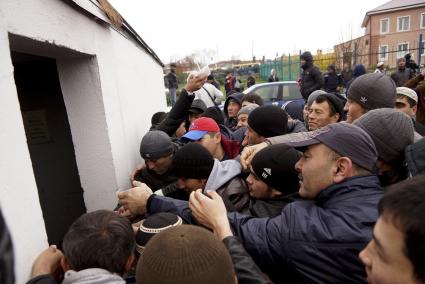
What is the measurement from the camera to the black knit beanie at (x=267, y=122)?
288 centimetres

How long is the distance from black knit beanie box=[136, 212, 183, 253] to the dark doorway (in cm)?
147

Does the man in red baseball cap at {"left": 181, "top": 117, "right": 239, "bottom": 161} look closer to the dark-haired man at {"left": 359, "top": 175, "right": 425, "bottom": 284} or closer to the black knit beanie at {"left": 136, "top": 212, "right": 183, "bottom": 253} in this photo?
the black knit beanie at {"left": 136, "top": 212, "right": 183, "bottom": 253}

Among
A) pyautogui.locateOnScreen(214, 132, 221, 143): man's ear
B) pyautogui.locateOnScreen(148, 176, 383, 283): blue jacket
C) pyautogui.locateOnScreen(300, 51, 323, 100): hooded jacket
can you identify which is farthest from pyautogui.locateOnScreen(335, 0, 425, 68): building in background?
pyautogui.locateOnScreen(148, 176, 383, 283): blue jacket

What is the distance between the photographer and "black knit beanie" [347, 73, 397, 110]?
285 centimetres

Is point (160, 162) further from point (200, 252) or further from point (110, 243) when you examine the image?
point (200, 252)

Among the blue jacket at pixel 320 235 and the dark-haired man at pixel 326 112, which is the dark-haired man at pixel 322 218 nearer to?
the blue jacket at pixel 320 235

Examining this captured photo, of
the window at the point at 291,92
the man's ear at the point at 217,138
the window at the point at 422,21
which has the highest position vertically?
the window at the point at 422,21

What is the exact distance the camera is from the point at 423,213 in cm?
96

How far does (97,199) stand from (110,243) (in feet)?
4.05

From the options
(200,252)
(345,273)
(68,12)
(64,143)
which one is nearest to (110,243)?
(200,252)

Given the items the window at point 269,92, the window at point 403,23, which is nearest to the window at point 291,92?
the window at point 269,92

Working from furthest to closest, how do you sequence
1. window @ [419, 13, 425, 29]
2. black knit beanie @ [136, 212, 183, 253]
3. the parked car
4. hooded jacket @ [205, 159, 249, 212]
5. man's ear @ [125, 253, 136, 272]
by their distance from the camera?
window @ [419, 13, 425, 29] < the parked car < hooded jacket @ [205, 159, 249, 212] < black knit beanie @ [136, 212, 183, 253] < man's ear @ [125, 253, 136, 272]

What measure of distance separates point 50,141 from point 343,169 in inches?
91.8

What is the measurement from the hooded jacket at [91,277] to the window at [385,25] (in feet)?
147
